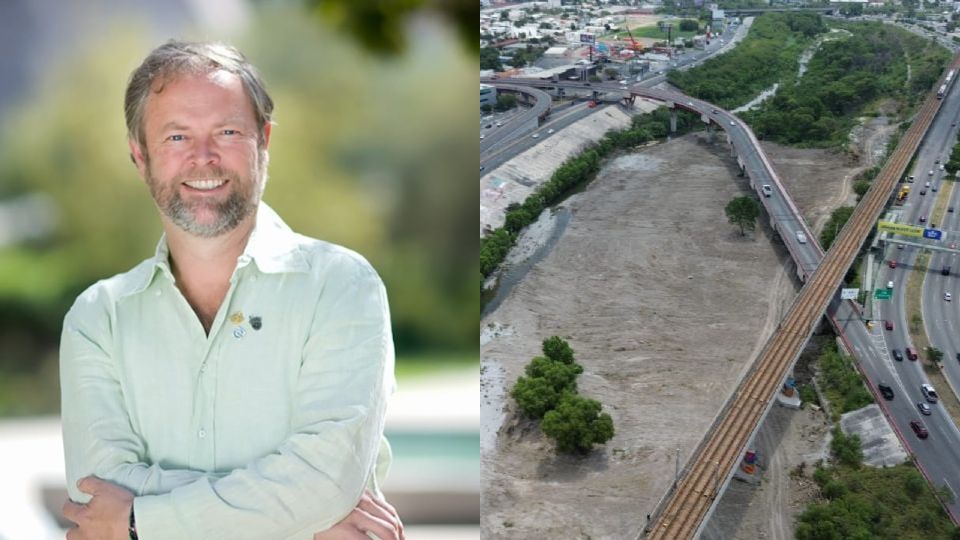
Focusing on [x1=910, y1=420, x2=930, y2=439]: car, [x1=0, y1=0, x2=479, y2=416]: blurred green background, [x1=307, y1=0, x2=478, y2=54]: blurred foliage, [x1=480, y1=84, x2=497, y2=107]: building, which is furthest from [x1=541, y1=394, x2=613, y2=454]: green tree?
[x1=307, y1=0, x2=478, y2=54]: blurred foliage

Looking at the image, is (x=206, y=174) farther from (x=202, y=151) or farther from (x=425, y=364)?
(x=425, y=364)

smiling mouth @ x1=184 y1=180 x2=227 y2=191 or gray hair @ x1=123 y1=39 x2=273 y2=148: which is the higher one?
gray hair @ x1=123 y1=39 x2=273 y2=148

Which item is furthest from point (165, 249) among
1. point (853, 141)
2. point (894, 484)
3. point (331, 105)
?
point (853, 141)

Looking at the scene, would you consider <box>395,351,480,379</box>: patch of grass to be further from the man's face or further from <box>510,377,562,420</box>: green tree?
<box>510,377,562,420</box>: green tree

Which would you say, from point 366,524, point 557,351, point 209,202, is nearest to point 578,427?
point 557,351

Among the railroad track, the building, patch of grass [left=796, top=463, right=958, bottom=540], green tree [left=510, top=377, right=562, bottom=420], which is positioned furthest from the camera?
the building

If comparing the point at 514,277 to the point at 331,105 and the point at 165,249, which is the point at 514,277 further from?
the point at 165,249

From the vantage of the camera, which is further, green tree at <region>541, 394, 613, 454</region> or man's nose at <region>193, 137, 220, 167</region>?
green tree at <region>541, 394, 613, 454</region>
